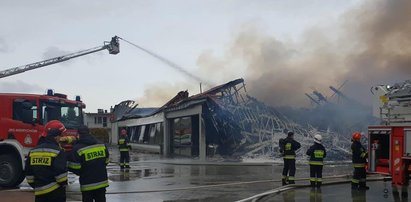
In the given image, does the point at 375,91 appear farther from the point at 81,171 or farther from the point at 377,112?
the point at 81,171

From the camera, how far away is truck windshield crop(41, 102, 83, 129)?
12.4 meters

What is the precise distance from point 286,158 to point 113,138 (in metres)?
Answer: 39.4

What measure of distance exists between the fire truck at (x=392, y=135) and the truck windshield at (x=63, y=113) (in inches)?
297

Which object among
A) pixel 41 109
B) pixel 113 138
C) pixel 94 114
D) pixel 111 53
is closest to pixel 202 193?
pixel 41 109

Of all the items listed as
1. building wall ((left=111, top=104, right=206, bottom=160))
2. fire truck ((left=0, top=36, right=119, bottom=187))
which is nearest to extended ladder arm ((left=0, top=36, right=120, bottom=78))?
building wall ((left=111, top=104, right=206, bottom=160))

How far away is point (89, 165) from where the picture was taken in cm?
629

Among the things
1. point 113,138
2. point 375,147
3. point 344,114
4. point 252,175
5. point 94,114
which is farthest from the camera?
point 94,114

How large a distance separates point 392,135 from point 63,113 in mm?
8135

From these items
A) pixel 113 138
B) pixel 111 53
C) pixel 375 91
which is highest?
pixel 111 53

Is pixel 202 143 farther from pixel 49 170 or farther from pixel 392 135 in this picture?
pixel 49 170

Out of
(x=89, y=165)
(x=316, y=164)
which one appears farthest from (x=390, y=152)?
(x=89, y=165)

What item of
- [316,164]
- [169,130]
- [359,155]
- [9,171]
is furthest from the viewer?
[169,130]

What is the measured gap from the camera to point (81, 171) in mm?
6305

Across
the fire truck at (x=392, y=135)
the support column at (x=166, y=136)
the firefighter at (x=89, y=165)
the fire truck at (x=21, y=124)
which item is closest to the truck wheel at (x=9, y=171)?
the fire truck at (x=21, y=124)
